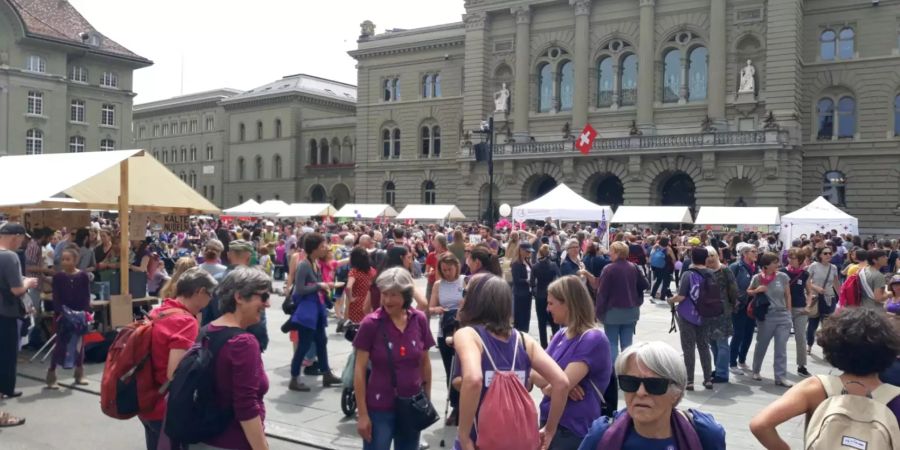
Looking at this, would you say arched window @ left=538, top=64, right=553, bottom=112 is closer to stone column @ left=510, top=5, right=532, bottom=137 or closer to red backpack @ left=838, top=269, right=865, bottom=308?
stone column @ left=510, top=5, right=532, bottom=137

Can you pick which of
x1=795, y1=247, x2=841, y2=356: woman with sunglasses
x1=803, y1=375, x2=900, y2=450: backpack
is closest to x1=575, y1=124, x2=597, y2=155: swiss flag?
x1=795, y1=247, x2=841, y2=356: woman with sunglasses

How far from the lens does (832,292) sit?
41.6 ft

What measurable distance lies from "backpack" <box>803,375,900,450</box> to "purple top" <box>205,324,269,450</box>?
96.5 inches

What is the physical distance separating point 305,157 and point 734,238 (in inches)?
1977

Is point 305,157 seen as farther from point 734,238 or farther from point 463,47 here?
point 734,238

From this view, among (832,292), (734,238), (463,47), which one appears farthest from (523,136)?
(832,292)

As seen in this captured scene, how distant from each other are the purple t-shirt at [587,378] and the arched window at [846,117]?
40566 millimetres

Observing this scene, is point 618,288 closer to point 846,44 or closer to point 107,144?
point 846,44

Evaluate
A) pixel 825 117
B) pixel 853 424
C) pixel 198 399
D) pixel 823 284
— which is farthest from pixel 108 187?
pixel 825 117

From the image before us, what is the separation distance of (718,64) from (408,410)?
39842 mm

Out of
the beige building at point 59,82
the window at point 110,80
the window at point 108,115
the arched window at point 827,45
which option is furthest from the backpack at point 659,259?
the window at point 110,80

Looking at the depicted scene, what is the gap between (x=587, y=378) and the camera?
4.54 m

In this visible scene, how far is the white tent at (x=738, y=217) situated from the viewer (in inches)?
1125

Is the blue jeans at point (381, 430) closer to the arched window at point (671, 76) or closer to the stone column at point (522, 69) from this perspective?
the arched window at point (671, 76)
